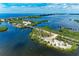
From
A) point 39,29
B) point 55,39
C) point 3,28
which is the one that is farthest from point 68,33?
point 3,28

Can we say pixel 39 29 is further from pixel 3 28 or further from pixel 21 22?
pixel 3 28

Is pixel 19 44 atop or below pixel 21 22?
below

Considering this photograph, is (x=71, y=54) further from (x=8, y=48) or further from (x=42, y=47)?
(x=8, y=48)

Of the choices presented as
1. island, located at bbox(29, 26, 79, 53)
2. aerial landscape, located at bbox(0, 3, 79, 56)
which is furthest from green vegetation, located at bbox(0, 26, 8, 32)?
island, located at bbox(29, 26, 79, 53)

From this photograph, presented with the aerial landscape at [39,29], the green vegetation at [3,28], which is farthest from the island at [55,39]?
the green vegetation at [3,28]

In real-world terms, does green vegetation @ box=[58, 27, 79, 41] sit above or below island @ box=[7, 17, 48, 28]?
below

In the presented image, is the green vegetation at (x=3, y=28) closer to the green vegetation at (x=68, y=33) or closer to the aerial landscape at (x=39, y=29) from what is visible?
the aerial landscape at (x=39, y=29)

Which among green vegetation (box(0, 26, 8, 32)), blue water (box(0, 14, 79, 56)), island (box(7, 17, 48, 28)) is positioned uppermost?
island (box(7, 17, 48, 28))

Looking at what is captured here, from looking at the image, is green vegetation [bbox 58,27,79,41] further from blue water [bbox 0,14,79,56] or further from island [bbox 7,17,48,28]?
island [bbox 7,17,48,28]
